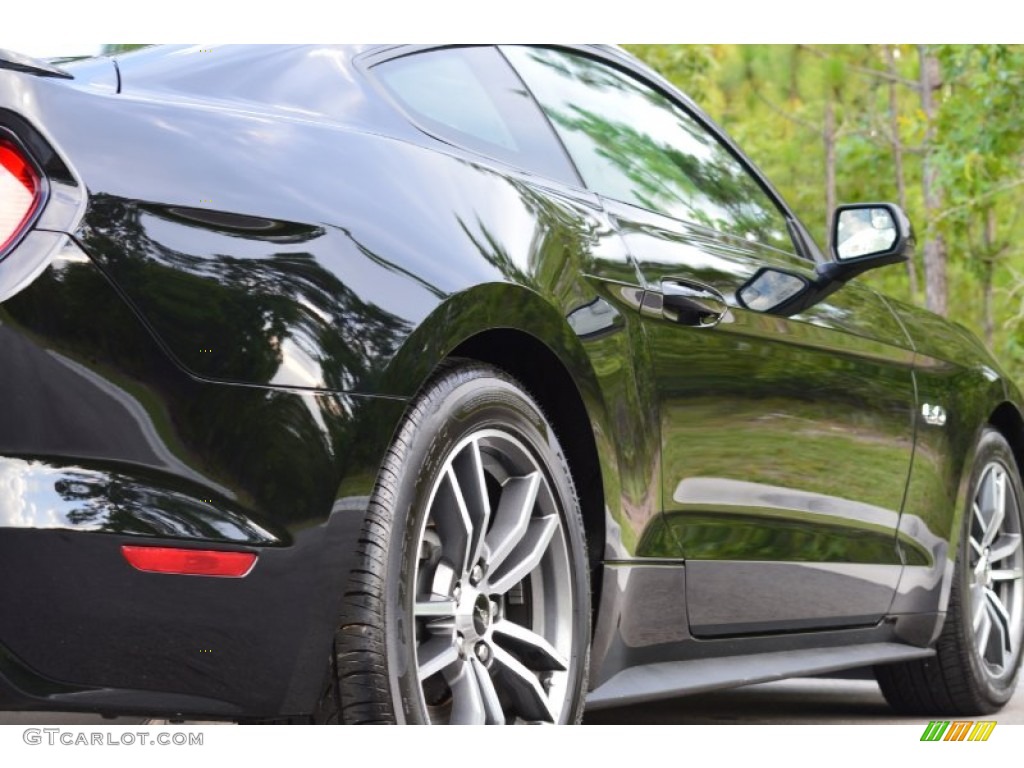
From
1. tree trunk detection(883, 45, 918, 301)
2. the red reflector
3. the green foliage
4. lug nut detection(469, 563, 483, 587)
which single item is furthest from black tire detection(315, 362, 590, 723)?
tree trunk detection(883, 45, 918, 301)

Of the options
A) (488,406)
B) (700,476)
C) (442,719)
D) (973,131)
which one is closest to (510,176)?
(488,406)

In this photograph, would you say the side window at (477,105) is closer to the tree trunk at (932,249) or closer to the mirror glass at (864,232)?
the mirror glass at (864,232)

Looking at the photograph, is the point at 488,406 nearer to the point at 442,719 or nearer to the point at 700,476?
the point at 442,719

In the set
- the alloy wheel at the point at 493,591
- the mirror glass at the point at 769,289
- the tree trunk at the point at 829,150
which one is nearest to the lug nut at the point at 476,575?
the alloy wheel at the point at 493,591

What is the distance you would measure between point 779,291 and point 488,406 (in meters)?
1.44

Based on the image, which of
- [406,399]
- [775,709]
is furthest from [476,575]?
[775,709]

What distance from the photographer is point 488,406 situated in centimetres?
288

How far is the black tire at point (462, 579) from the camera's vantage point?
2.56 metres

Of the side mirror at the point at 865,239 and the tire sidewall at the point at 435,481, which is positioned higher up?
the side mirror at the point at 865,239

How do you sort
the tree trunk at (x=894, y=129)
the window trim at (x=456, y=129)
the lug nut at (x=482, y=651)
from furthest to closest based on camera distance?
the tree trunk at (x=894, y=129)
the window trim at (x=456, y=129)
the lug nut at (x=482, y=651)

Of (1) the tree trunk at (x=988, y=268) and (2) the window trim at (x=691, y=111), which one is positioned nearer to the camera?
(2) the window trim at (x=691, y=111)

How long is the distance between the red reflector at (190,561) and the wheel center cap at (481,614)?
62cm
